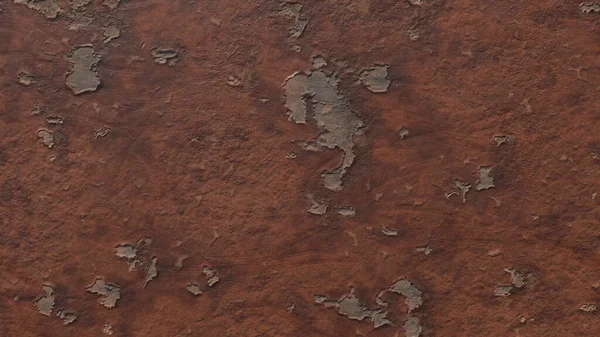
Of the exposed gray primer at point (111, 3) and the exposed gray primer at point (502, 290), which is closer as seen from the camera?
the exposed gray primer at point (502, 290)

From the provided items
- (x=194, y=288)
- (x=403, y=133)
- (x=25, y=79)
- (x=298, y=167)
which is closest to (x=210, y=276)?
(x=194, y=288)

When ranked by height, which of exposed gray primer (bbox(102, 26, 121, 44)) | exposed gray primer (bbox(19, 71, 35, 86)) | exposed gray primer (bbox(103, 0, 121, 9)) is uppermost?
exposed gray primer (bbox(103, 0, 121, 9))

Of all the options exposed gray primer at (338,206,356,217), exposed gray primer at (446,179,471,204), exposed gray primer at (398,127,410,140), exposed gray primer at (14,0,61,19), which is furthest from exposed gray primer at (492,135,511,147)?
exposed gray primer at (14,0,61,19)

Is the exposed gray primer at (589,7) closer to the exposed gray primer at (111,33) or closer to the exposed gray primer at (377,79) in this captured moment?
the exposed gray primer at (377,79)

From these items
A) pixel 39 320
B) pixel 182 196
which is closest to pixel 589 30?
pixel 182 196

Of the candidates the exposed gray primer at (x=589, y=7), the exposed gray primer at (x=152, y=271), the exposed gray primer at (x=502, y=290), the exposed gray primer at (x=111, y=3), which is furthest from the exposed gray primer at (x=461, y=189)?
the exposed gray primer at (x=111, y=3)

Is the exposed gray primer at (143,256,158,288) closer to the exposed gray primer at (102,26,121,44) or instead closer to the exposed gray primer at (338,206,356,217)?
the exposed gray primer at (338,206,356,217)
